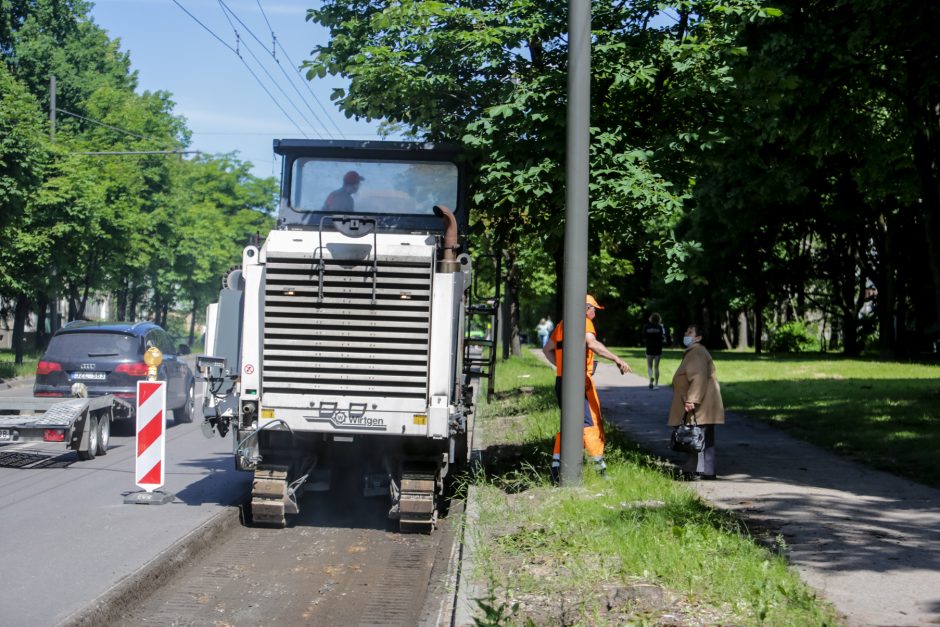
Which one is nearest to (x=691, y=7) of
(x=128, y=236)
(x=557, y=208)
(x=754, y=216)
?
(x=557, y=208)

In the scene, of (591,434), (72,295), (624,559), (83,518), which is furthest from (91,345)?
(72,295)

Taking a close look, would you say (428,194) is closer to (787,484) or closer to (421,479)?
(421,479)

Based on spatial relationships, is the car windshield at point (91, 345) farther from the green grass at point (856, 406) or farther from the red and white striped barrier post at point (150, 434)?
the green grass at point (856, 406)

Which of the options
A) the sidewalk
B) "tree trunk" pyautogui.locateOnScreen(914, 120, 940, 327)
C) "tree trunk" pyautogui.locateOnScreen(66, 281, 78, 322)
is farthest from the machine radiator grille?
"tree trunk" pyautogui.locateOnScreen(66, 281, 78, 322)

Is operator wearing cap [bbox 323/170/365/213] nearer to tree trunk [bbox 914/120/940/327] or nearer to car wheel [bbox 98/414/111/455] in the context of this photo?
car wheel [bbox 98/414/111/455]

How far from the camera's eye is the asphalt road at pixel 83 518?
273 inches

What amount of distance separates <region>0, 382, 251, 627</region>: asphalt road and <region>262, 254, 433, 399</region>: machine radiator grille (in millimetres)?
1645

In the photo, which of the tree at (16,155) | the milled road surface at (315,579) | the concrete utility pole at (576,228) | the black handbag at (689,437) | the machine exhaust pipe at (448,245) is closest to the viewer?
the milled road surface at (315,579)

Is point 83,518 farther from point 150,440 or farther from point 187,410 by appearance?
point 187,410

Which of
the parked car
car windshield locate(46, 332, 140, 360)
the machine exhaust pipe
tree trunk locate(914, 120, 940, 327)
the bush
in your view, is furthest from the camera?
the bush

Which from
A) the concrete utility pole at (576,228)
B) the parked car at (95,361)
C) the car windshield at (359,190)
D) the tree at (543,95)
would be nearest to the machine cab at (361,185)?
the car windshield at (359,190)

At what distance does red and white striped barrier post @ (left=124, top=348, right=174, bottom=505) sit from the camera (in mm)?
10281

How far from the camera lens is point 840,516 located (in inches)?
360

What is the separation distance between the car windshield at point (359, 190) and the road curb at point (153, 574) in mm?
3107
